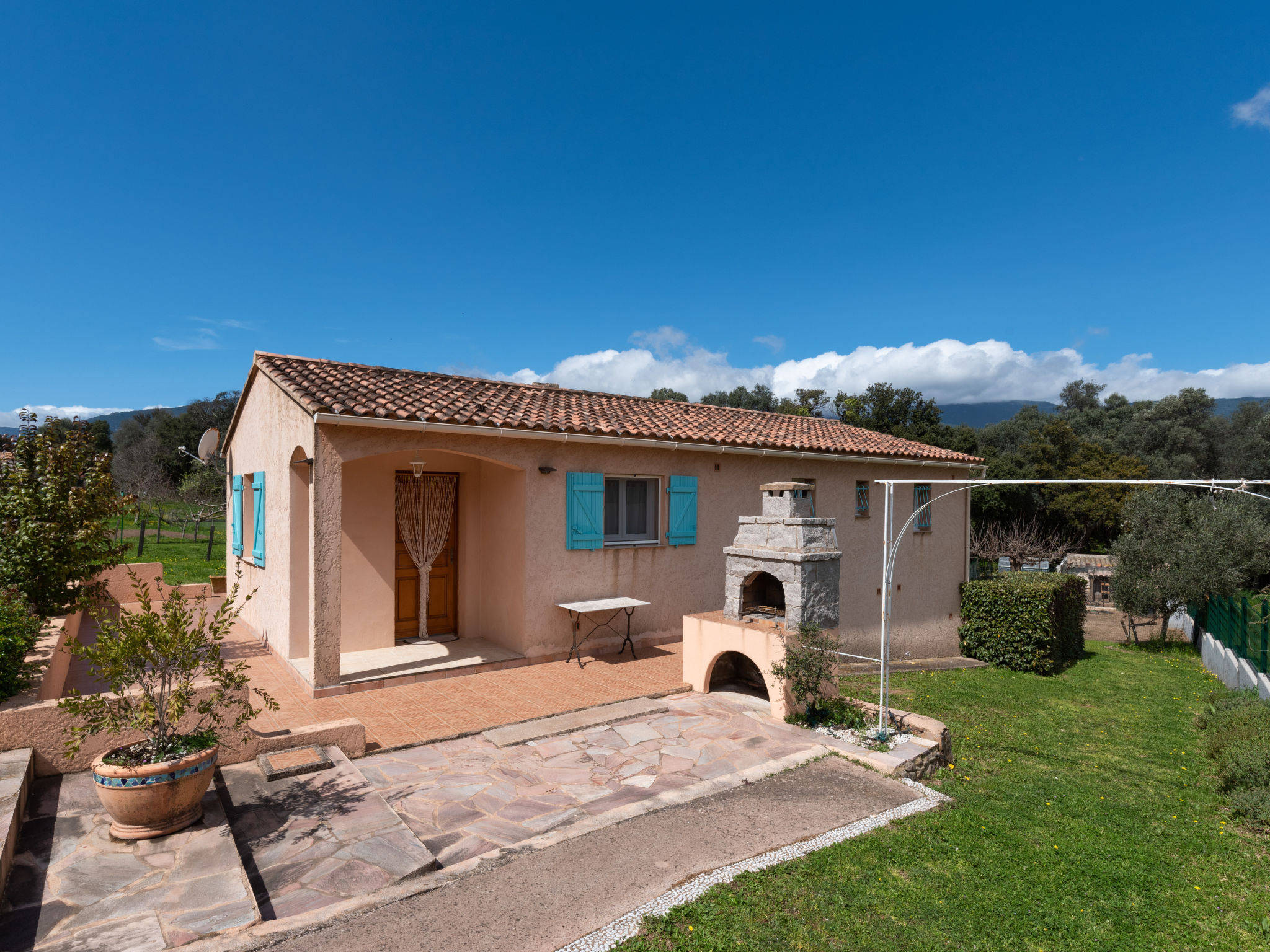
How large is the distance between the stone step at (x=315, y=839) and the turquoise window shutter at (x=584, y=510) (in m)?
4.86

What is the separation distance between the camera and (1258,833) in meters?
5.40

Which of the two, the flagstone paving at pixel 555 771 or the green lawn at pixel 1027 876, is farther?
the flagstone paving at pixel 555 771

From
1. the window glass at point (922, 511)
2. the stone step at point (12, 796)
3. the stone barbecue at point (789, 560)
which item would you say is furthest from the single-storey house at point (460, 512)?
the window glass at point (922, 511)

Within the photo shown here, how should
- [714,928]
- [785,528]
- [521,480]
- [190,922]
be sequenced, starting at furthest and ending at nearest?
[521,480]
[785,528]
[714,928]
[190,922]

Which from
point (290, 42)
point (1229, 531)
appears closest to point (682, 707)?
point (290, 42)

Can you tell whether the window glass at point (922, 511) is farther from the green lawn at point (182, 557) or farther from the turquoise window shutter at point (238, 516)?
the green lawn at point (182, 557)

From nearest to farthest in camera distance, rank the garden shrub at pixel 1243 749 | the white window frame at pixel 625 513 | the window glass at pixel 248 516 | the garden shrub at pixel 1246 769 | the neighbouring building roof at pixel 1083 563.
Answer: the garden shrub at pixel 1243 749
the garden shrub at pixel 1246 769
the white window frame at pixel 625 513
the window glass at pixel 248 516
the neighbouring building roof at pixel 1083 563

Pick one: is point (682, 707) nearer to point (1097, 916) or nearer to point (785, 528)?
point (785, 528)

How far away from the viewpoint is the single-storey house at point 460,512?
26.3ft

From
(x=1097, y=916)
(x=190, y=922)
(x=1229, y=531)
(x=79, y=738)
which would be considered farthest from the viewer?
(x=1229, y=531)

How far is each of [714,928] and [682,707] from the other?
388 cm

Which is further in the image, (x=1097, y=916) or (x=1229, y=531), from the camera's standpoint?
(x=1229, y=531)

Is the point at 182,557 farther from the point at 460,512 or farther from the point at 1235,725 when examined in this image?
the point at 1235,725

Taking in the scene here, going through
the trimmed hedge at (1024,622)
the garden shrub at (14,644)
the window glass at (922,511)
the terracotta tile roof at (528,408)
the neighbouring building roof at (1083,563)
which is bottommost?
the neighbouring building roof at (1083,563)
